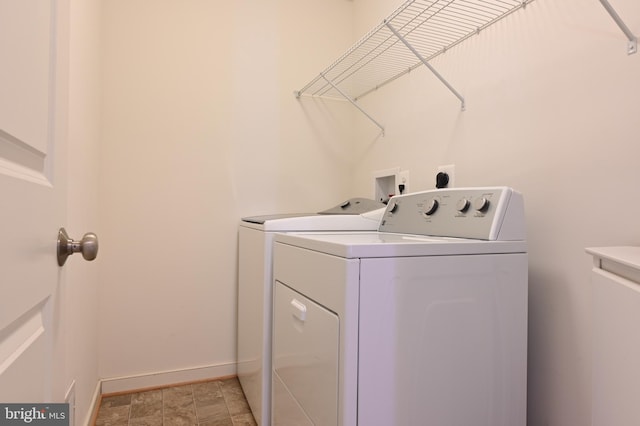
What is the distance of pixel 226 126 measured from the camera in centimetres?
212

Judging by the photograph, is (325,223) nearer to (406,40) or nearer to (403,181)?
(403,181)

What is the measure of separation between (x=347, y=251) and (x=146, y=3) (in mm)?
1976

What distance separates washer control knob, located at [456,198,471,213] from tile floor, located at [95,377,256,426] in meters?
1.35

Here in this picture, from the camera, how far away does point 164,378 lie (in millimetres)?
1965

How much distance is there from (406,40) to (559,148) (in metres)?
0.87

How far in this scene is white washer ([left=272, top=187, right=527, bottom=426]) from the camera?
0.83m

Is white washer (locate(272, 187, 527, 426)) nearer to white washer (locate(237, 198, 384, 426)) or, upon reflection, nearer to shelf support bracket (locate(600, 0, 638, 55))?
Answer: white washer (locate(237, 198, 384, 426))

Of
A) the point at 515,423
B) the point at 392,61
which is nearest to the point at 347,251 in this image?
the point at 515,423

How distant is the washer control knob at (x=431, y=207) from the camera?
48.5 inches

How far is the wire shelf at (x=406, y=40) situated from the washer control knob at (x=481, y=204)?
0.70m

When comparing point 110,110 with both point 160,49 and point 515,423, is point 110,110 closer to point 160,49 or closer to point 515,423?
point 160,49

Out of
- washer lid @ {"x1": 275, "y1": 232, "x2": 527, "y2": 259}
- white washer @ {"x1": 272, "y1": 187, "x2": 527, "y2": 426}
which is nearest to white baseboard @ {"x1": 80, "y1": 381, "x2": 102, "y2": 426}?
white washer @ {"x1": 272, "y1": 187, "x2": 527, "y2": 426}

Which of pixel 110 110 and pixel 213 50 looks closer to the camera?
pixel 110 110

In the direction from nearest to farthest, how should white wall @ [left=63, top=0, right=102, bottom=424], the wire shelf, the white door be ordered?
the white door → white wall @ [left=63, top=0, right=102, bottom=424] → the wire shelf
